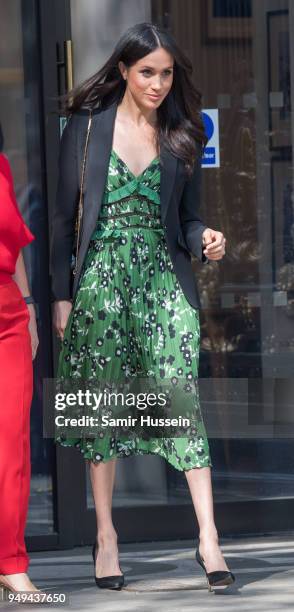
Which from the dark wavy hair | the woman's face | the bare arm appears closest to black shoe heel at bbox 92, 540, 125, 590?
the bare arm

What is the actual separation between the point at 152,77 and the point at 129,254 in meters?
0.58

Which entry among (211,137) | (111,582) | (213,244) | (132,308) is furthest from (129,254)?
(211,137)

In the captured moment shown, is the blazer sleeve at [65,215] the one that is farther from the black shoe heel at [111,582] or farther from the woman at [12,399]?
the black shoe heel at [111,582]

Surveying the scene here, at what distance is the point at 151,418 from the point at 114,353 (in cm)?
27

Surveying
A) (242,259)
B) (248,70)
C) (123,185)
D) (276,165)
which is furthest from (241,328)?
(123,185)

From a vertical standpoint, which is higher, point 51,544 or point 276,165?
point 276,165

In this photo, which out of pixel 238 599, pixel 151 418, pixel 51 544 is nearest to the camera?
pixel 238 599

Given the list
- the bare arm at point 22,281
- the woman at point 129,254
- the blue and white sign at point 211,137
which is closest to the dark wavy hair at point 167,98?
the woman at point 129,254

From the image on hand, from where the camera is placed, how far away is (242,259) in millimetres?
6055

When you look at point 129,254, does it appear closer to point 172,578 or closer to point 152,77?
point 152,77

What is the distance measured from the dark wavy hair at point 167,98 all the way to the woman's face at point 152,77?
3 centimetres

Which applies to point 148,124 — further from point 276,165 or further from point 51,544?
point 51,544

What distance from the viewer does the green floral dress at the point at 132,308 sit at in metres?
4.82

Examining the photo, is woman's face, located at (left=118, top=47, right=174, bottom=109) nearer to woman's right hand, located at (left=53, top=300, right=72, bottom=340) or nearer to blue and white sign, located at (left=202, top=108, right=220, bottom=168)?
woman's right hand, located at (left=53, top=300, right=72, bottom=340)
